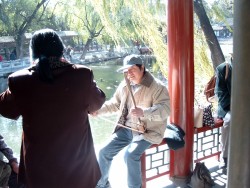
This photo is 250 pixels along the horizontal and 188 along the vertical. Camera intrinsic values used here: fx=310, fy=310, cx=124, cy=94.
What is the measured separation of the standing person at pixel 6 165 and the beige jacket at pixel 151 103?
728 mm

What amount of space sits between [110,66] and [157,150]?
1.74 meters

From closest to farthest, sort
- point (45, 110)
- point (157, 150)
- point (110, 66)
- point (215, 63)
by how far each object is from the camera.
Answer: point (45, 110)
point (157, 150)
point (110, 66)
point (215, 63)

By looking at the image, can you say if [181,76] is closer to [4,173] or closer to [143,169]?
[143,169]

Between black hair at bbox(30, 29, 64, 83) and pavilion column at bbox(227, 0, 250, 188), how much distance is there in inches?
29.7

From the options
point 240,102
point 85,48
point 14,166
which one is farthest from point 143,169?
point 85,48

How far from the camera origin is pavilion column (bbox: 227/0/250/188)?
119cm

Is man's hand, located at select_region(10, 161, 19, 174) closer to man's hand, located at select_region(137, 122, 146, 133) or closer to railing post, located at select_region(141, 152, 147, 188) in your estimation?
man's hand, located at select_region(137, 122, 146, 133)

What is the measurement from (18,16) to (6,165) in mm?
3208

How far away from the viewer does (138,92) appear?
2297 millimetres

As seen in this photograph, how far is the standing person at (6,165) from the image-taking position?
1677 mm

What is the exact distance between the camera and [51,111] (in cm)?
137

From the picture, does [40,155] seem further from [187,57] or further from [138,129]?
[187,57]

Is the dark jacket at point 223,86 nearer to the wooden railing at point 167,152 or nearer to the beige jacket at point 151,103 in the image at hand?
the wooden railing at point 167,152

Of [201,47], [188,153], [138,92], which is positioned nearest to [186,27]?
[138,92]
